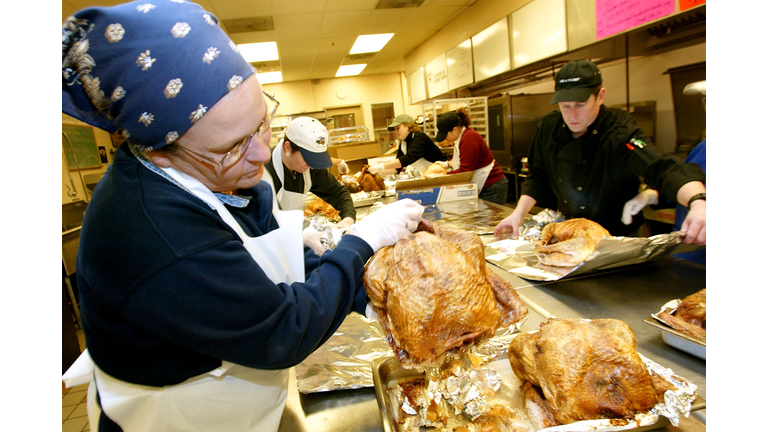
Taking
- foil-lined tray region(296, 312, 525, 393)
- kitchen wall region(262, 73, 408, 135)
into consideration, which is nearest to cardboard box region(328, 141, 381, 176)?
foil-lined tray region(296, 312, 525, 393)

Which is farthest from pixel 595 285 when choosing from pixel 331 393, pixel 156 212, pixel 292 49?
pixel 292 49

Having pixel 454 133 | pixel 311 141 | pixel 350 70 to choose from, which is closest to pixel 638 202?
pixel 311 141

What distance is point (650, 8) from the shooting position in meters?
3.46

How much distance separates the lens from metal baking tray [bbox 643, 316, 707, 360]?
1088mm

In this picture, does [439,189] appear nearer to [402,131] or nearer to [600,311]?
[402,131]

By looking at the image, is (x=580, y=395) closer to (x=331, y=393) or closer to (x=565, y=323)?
(x=565, y=323)

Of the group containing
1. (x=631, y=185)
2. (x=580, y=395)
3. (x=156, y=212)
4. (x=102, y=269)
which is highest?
(x=156, y=212)

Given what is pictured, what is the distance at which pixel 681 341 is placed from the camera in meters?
1.14

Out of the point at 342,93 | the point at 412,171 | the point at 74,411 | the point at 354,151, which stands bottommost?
the point at 74,411

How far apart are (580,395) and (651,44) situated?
4.39m

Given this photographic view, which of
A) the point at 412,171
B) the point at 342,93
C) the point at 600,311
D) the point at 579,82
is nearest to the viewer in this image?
the point at 600,311

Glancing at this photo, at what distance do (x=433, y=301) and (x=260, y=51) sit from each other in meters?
8.76

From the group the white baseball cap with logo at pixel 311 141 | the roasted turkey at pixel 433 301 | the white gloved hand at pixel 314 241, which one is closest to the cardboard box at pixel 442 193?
the white baseball cap with logo at pixel 311 141

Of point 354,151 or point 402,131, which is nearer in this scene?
point 402,131
